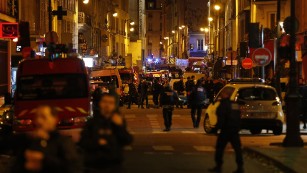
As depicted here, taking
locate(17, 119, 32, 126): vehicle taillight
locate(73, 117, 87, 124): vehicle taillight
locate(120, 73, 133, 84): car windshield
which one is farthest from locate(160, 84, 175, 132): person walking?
locate(120, 73, 133, 84): car windshield

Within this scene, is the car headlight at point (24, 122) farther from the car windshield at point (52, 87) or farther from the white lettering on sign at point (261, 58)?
the white lettering on sign at point (261, 58)

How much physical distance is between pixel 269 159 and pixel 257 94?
7.56 metres

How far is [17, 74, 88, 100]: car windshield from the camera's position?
19.1 meters

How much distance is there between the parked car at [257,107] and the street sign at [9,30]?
528 inches

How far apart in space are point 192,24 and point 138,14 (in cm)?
1027

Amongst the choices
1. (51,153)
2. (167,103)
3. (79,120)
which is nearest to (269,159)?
(79,120)

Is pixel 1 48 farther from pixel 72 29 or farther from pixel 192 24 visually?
pixel 192 24

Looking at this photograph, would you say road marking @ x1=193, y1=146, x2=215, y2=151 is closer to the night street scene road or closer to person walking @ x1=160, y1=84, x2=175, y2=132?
the night street scene road

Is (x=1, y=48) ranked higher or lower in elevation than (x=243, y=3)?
lower

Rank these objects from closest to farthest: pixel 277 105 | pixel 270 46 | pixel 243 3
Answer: pixel 277 105 → pixel 270 46 → pixel 243 3

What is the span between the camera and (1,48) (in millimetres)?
39438

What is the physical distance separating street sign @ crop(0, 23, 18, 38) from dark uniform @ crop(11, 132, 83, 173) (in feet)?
88.6

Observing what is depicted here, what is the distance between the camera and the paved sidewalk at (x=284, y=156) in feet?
48.8

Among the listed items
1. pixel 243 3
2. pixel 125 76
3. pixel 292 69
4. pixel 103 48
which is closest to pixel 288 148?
pixel 292 69
